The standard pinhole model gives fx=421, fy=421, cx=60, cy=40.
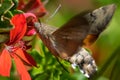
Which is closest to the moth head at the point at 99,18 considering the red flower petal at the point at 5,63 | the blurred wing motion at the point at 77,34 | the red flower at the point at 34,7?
the blurred wing motion at the point at 77,34

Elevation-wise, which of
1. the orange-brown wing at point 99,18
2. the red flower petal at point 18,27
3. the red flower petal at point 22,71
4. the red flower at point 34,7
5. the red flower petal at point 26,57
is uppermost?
the red flower at point 34,7

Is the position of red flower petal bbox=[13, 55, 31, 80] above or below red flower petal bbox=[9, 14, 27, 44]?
below

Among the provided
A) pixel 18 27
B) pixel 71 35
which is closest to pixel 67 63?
pixel 71 35

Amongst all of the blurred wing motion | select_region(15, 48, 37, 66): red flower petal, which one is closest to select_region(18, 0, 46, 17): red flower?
the blurred wing motion

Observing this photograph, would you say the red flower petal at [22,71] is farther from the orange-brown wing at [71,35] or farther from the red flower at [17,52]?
the orange-brown wing at [71,35]

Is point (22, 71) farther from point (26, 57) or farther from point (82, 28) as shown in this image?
point (82, 28)

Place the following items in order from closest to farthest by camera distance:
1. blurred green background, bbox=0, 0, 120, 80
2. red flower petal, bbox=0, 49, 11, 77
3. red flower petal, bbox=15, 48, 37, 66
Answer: red flower petal, bbox=0, 49, 11, 77 → red flower petal, bbox=15, 48, 37, 66 → blurred green background, bbox=0, 0, 120, 80

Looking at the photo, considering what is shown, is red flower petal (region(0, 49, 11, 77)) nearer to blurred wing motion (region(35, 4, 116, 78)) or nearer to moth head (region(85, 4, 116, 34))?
blurred wing motion (region(35, 4, 116, 78))

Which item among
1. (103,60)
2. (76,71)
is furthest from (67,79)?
(103,60)
